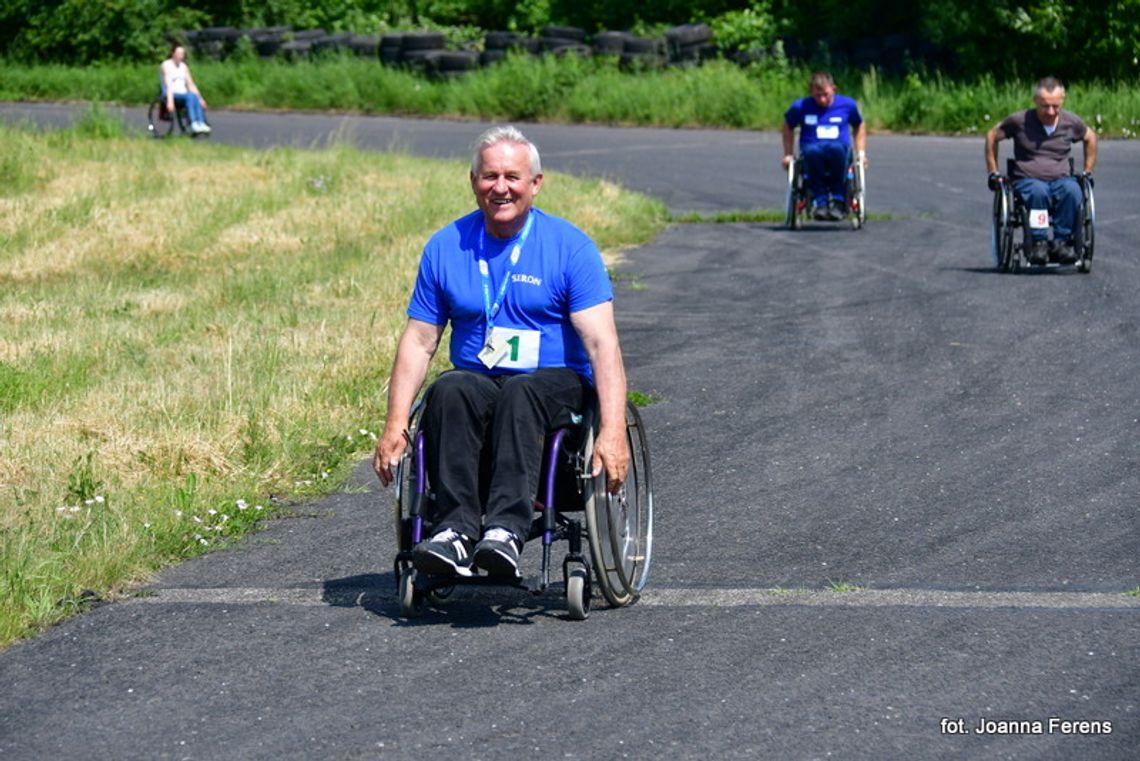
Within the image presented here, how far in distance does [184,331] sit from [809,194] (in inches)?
317

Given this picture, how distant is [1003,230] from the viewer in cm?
1570

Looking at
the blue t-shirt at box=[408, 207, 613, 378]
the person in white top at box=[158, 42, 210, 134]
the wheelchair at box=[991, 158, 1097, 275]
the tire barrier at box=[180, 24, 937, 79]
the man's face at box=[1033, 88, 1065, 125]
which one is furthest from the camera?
the tire barrier at box=[180, 24, 937, 79]

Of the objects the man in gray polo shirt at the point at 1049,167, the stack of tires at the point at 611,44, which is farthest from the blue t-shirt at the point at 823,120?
the stack of tires at the point at 611,44

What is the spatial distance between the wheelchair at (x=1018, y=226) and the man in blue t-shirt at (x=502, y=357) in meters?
9.51

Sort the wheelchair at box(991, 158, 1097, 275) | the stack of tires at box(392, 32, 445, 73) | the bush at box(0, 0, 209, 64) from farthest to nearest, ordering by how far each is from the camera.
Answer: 1. the bush at box(0, 0, 209, 64)
2. the stack of tires at box(392, 32, 445, 73)
3. the wheelchair at box(991, 158, 1097, 275)

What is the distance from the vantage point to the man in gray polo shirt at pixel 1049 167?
15.4m

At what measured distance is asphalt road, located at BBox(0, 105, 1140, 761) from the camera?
17.1 feet

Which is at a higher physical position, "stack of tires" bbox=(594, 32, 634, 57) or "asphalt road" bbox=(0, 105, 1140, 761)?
"stack of tires" bbox=(594, 32, 634, 57)

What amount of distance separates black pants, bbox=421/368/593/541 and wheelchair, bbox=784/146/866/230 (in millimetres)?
12740

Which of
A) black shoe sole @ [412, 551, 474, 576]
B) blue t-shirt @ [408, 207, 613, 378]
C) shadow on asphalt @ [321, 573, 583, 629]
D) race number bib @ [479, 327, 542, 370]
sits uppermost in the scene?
blue t-shirt @ [408, 207, 613, 378]

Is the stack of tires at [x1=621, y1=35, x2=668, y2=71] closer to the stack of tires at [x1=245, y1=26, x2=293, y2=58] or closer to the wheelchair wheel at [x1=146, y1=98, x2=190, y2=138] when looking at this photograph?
the stack of tires at [x1=245, y1=26, x2=293, y2=58]

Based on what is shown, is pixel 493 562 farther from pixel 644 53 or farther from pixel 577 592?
pixel 644 53

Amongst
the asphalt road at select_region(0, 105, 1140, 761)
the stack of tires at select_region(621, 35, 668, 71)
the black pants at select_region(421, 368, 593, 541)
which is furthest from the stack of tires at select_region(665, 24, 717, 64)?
the black pants at select_region(421, 368, 593, 541)

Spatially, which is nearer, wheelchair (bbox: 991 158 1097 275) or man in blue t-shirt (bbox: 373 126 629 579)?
man in blue t-shirt (bbox: 373 126 629 579)
